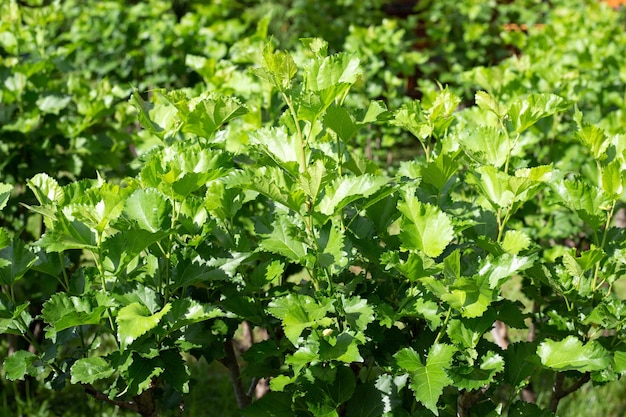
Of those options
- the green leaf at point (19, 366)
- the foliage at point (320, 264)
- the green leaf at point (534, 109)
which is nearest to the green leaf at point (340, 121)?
the foliage at point (320, 264)

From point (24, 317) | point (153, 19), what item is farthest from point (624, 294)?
point (24, 317)

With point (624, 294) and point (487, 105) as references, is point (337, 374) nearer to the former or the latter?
point (487, 105)

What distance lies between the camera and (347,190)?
1.36 meters

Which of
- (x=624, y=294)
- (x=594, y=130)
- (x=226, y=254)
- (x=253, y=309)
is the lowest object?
(x=624, y=294)

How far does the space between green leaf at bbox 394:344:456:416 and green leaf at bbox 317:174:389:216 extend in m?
0.30

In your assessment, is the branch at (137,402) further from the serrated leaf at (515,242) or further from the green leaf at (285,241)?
the serrated leaf at (515,242)

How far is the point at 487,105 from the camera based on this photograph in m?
1.65

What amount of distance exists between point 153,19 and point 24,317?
10.7ft

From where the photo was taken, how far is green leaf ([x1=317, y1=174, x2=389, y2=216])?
134 cm

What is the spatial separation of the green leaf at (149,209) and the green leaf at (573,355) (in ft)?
2.47

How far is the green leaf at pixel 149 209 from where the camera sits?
1369 mm

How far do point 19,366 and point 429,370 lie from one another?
0.77 m

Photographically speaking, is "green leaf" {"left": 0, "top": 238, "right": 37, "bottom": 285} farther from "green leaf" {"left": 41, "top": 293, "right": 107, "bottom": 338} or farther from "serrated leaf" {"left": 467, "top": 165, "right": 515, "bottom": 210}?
"serrated leaf" {"left": 467, "top": 165, "right": 515, "bottom": 210}

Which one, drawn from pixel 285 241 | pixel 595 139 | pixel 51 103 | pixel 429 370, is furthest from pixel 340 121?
pixel 51 103
